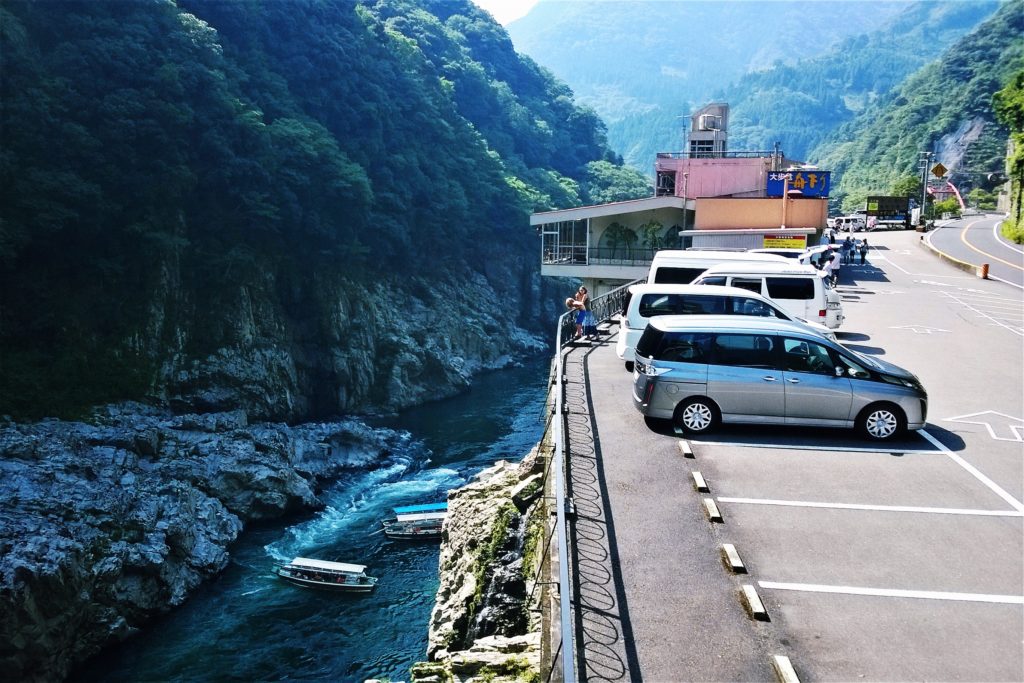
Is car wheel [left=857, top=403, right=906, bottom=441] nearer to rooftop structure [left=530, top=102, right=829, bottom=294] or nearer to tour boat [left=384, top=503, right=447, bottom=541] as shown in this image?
tour boat [left=384, top=503, right=447, bottom=541]

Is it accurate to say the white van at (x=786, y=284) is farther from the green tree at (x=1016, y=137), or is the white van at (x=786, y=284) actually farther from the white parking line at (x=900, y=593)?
the green tree at (x=1016, y=137)

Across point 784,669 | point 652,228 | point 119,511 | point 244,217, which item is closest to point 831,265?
point 652,228

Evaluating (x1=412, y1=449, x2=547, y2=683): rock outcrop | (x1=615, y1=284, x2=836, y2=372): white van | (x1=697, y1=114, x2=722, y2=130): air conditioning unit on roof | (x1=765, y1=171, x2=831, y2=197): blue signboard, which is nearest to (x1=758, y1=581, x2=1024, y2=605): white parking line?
(x1=412, y1=449, x2=547, y2=683): rock outcrop

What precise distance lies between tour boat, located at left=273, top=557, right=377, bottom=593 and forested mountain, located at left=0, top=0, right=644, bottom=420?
14211mm

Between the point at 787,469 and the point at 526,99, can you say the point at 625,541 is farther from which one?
the point at 526,99

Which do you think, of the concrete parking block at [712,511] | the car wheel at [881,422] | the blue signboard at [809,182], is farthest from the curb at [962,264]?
the concrete parking block at [712,511]

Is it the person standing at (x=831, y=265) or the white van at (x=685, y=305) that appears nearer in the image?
the white van at (x=685, y=305)

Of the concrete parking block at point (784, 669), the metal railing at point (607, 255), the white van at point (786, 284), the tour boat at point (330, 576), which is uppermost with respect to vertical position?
the metal railing at point (607, 255)

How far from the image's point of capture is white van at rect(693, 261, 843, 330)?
66.2 feet

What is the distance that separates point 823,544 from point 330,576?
21.2 meters

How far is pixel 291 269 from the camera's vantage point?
50.8 metres

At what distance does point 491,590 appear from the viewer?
1310 centimetres

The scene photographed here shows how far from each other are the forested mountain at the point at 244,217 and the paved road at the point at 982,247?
106ft

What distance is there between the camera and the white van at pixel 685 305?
17078 millimetres
